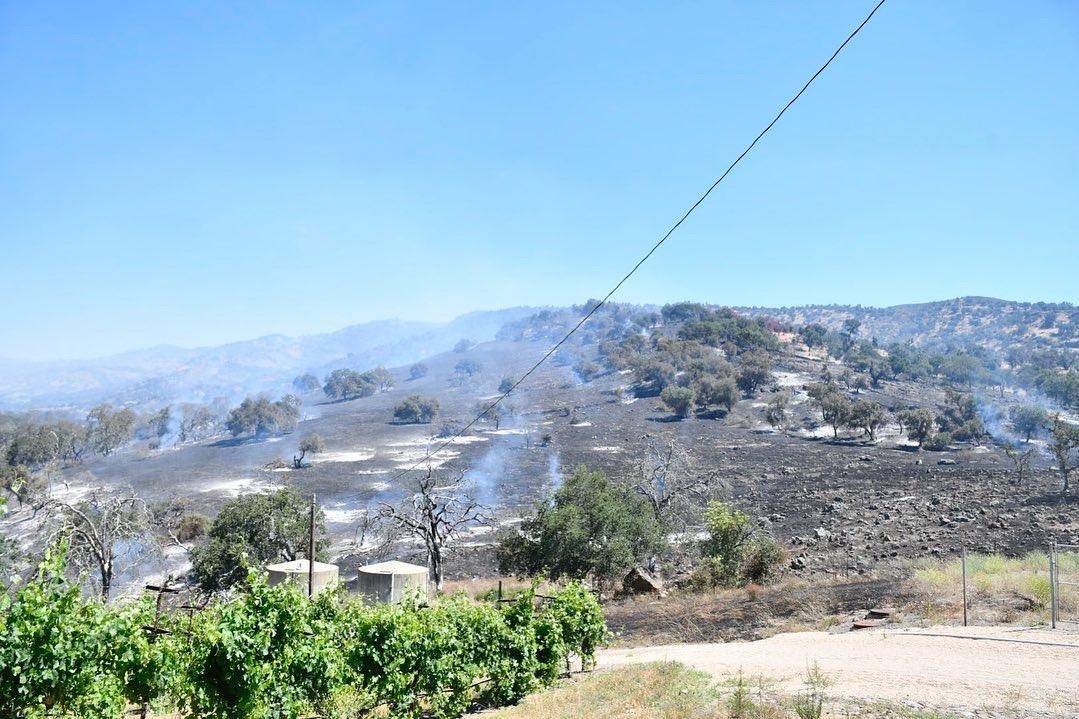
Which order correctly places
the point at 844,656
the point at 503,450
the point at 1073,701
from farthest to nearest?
the point at 503,450, the point at 844,656, the point at 1073,701

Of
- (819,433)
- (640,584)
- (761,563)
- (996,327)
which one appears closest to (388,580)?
(640,584)

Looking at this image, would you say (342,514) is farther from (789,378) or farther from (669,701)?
(789,378)

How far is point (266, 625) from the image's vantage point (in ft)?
33.9

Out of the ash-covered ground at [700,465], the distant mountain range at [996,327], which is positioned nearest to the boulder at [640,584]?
the ash-covered ground at [700,465]

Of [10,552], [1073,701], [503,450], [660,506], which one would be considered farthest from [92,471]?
[1073,701]

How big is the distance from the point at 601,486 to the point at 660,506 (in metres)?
6.67

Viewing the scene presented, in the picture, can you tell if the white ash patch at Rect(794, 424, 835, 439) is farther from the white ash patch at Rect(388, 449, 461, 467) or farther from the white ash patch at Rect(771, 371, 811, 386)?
the white ash patch at Rect(388, 449, 461, 467)

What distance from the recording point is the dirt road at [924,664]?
10.3 m

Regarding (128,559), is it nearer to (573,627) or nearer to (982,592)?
(573,627)

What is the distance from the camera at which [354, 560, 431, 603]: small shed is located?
2677cm

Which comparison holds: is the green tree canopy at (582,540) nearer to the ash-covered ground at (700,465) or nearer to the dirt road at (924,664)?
the ash-covered ground at (700,465)

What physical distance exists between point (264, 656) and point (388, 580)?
56.5 feet

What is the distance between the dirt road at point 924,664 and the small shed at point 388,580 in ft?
37.0

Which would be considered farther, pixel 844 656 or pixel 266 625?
pixel 844 656
